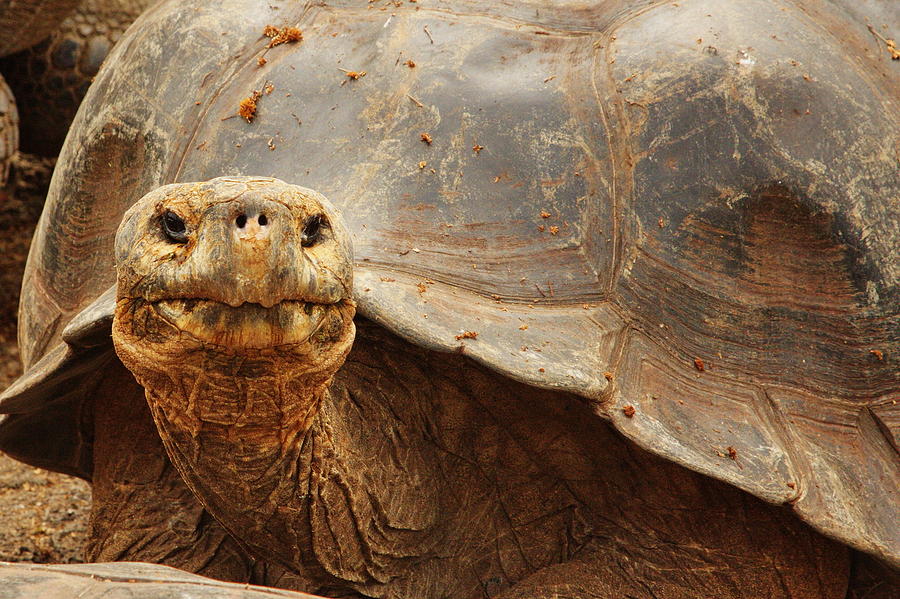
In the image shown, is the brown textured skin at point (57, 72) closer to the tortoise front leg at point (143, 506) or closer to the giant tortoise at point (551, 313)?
the giant tortoise at point (551, 313)

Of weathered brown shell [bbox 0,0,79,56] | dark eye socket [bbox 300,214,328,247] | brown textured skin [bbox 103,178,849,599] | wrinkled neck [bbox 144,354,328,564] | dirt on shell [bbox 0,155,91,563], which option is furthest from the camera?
weathered brown shell [bbox 0,0,79,56]

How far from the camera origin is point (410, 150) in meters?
2.94

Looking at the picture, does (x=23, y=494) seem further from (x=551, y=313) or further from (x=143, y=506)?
(x=551, y=313)

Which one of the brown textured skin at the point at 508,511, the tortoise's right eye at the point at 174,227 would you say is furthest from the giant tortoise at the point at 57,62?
the tortoise's right eye at the point at 174,227

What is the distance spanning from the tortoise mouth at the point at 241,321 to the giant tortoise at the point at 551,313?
0.38 m

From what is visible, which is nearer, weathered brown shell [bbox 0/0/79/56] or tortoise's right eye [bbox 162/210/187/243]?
tortoise's right eye [bbox 162/210/187/243]

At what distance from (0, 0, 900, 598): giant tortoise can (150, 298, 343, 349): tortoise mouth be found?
376 millimetres

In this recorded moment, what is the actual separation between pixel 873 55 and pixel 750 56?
1.48ft

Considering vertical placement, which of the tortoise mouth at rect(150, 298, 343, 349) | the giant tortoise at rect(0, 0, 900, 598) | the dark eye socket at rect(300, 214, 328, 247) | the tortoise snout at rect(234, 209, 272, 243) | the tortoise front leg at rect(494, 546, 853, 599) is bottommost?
the tortoise front leg at rect(494, 546, 853, 599)

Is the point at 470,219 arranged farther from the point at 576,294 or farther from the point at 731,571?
A: the point at 731,571

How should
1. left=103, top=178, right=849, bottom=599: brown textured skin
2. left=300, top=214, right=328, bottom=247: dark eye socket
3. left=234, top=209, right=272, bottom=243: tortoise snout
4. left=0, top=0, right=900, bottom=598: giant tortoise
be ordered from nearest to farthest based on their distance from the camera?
left=234, top=209, right=272, bottom=243: tortoise snout < left=300, top=214, right=328, bottom=247: dark eye socket < left=103, top=178, right=849, bottom=599: brown textured skin < left=0, top=0, right=900, bottom=598: giant tortoise

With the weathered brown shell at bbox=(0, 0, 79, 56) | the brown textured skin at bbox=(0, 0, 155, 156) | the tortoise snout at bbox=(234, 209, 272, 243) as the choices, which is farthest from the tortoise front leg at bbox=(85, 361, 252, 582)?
the brown textured skin at bbox=(0, 0, 155, 156)

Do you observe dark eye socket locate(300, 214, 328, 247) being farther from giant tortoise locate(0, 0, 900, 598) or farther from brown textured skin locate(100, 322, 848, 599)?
brown textured skin locate(100, 322, 848, 599)

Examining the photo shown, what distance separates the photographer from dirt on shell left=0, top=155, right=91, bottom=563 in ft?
13.1
